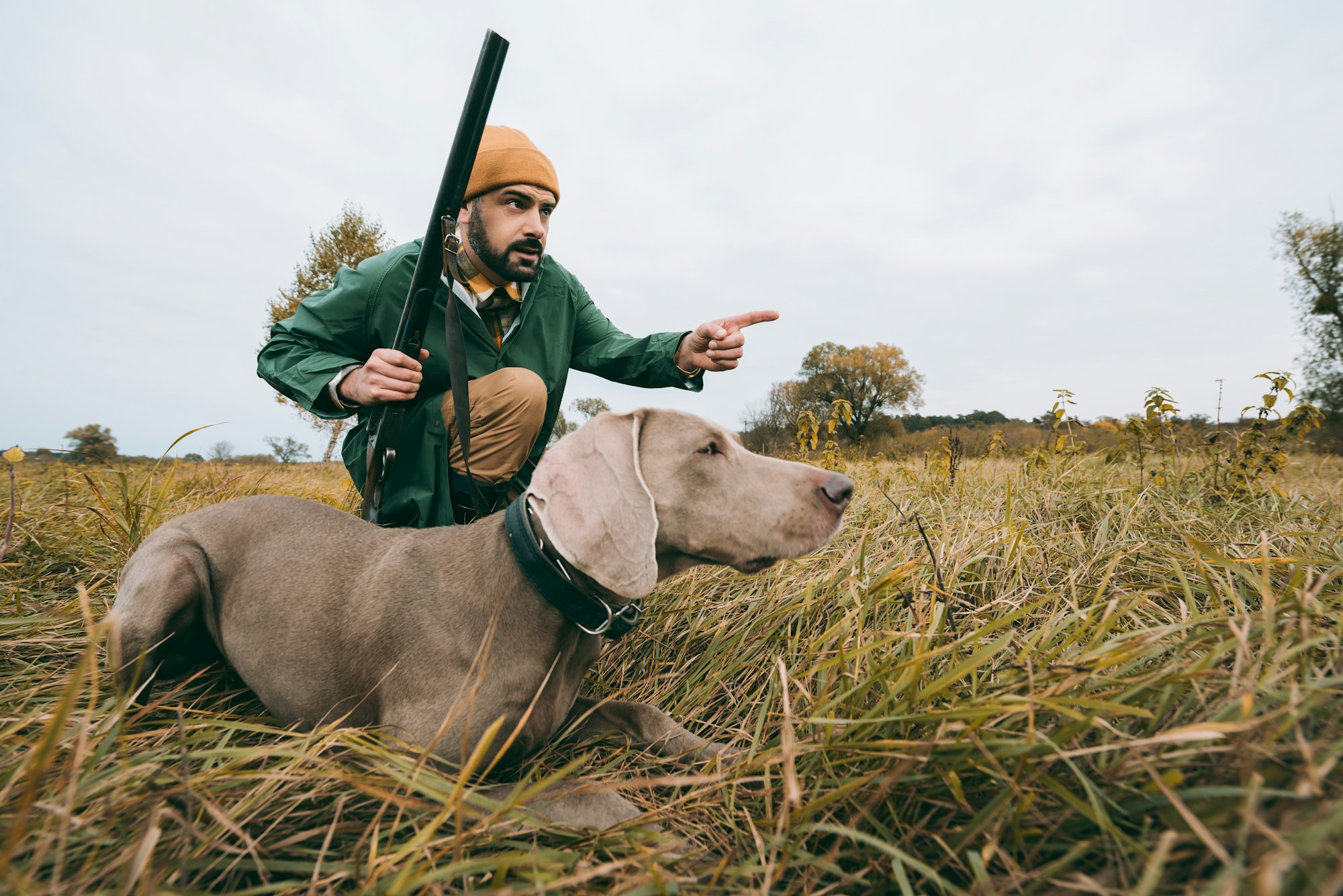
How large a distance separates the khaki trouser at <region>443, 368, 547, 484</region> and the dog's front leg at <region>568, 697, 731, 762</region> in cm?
165

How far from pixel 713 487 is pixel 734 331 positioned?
1.40 m

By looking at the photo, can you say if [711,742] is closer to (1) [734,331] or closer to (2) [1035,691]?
(2) [1035,691]

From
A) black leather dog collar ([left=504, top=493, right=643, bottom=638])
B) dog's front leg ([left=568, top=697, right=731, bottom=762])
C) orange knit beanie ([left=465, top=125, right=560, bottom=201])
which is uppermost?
orange knit beanie ([left=465, top=125, right=560, bottom=201])

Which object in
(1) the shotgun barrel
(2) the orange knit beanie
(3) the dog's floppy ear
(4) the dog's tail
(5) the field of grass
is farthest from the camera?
(2) the orange knit beanie

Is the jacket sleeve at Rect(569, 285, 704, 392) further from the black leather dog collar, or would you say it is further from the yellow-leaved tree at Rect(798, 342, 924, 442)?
the yellow-leaved tree at Rect(798, 342, 924, 442)

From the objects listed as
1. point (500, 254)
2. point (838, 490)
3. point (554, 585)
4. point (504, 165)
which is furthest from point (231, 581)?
point (504, 165)

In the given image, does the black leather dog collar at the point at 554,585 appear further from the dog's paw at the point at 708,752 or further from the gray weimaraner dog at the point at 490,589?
the dog's paw at the point at 708,752

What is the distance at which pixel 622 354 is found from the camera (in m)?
4.10

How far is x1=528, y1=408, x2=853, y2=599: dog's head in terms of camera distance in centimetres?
187

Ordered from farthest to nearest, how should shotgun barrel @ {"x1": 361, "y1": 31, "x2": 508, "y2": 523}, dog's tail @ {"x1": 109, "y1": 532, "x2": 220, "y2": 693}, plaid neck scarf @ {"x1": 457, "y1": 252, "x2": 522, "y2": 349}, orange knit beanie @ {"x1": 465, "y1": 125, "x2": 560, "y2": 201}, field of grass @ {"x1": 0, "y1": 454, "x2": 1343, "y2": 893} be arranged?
plaid neck scarf @ {"x1": 457, "y1": 252, "x2": 522, "y2": 349}
orange knit beanie @ {"x1": 465, "y1": 125, "x2": 560, "y2": 201}
shotgun barrel @ {"x1": 361, "y1": 31, "x2": 508, "y2": 523}
dog's tail @ {"x1": 109, "y1": 532, "x2": 220, "y2": 693}
field of grass @ {"x1": 0, "y1": 454, "x2": 1343, "y2": 893}

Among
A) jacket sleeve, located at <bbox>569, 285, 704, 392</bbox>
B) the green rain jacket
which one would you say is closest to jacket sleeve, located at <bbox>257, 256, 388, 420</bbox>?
the green rain jacket

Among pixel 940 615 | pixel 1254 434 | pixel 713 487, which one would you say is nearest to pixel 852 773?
pixel 940 615

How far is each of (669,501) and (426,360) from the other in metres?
2.21

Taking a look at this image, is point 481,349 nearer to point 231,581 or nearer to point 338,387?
point 338,387
